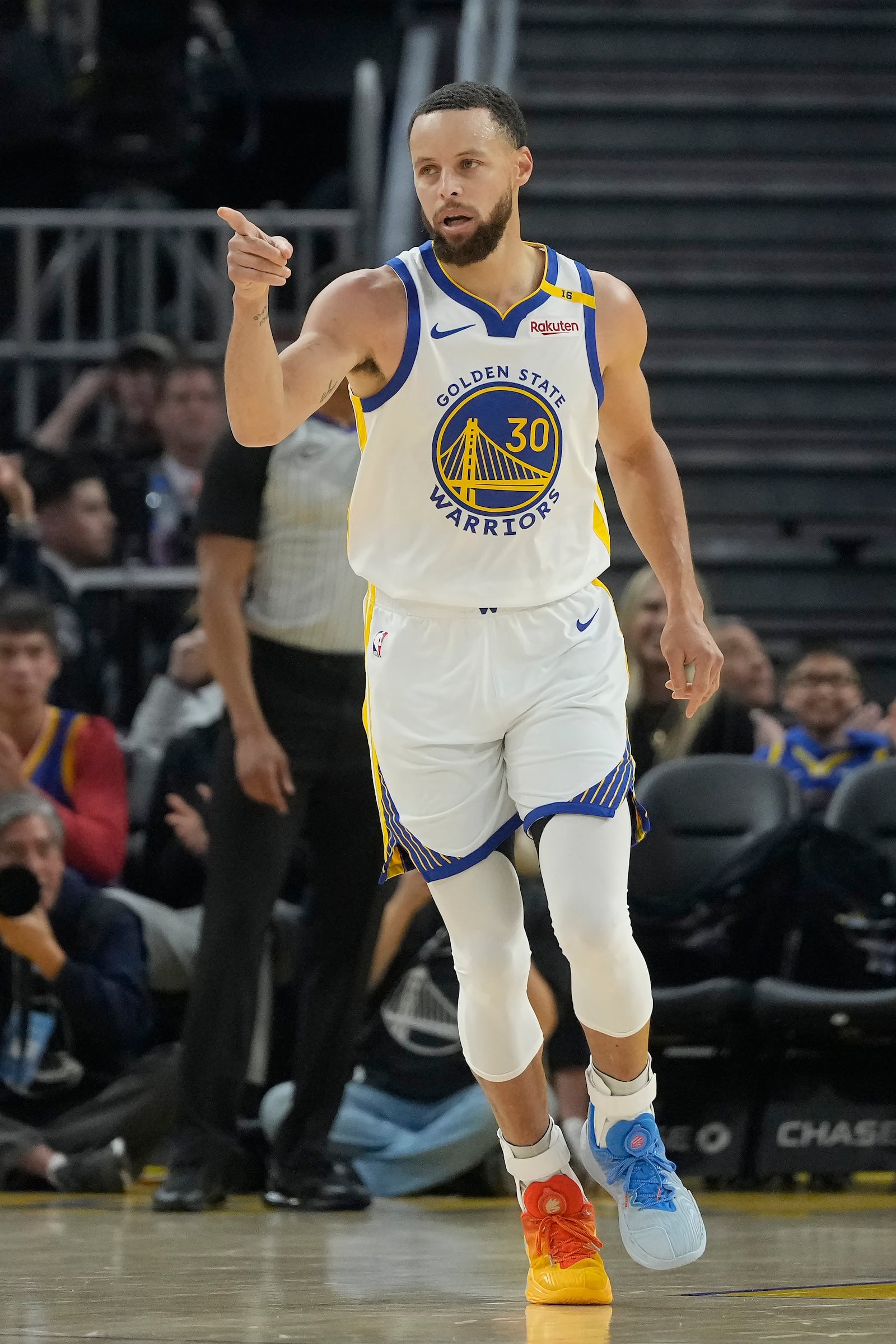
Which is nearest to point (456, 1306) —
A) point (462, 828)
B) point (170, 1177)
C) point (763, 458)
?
point (462, 828)

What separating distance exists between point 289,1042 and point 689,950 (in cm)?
115

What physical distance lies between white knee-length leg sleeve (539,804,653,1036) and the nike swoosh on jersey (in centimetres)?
83

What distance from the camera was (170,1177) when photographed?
16.8 feet

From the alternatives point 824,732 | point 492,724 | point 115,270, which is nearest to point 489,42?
point 115,270

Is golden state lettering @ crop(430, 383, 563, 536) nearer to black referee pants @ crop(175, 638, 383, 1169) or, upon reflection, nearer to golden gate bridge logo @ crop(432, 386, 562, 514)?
golden gate bridge logo @ crop(432, 386, 562, 514)

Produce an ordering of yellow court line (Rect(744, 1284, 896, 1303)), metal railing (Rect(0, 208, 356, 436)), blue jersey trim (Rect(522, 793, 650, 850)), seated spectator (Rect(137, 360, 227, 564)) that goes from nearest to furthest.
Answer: yellow court line (Rect(744, 1284, 896, 1303))
blue jersey trim (Rect(522, 793, 650, 850))
seated spectator (Rect(137, 360, 227, 564))
metal railing (Rect(0, 208, 356, 436))

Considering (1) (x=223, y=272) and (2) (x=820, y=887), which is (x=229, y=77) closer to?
(1) (x=223, y=272)

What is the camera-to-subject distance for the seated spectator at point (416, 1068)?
5.69 meters

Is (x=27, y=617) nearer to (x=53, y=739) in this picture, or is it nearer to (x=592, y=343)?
(x=53, y=739)

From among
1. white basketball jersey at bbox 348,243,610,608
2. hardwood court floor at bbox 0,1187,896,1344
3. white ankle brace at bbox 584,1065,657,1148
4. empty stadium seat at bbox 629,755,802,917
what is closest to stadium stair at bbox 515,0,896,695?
empty stadium seat at bbox 629,755,802,917

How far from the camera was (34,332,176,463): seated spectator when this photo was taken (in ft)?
29.3

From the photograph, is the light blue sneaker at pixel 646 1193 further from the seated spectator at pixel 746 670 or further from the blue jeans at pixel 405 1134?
the seated spectator at pixel 746 670

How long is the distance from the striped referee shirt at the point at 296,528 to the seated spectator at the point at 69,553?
1646 mm

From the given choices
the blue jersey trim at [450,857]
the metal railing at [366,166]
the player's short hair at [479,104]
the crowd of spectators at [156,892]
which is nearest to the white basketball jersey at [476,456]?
the player's short hair at [479,104]
